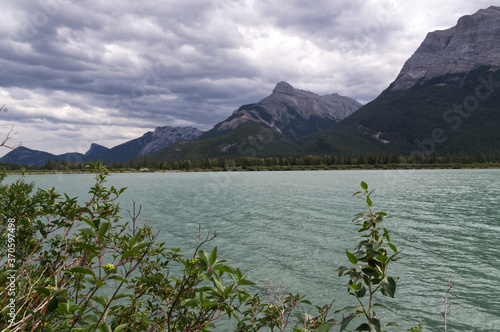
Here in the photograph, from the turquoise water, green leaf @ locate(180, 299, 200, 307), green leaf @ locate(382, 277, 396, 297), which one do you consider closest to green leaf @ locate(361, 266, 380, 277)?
green leaf @ locate(382, 277, 396, 297)

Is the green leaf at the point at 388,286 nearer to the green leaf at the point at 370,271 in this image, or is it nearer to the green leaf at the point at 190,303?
the green leaf at the point at 370,271

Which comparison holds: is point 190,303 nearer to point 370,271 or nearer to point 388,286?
point 370,271

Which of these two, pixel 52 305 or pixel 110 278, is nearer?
pixel 52 305

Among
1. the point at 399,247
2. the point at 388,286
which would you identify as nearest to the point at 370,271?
the point at 388,286

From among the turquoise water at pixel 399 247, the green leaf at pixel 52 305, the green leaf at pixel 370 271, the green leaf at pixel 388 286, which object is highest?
the green leaf at pixel 52 305

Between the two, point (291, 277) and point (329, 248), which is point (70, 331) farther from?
point (329, 248)

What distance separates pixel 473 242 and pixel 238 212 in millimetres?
26655

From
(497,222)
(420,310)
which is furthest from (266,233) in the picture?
(497,222)

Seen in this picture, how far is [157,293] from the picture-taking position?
4.57 m

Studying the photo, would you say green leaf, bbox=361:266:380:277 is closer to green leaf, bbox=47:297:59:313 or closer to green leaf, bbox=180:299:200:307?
green leaf, bbox=180:299:200:307

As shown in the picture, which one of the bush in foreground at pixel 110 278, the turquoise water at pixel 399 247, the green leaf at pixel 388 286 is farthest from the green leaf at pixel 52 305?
the turquoise water at pixel 399 247

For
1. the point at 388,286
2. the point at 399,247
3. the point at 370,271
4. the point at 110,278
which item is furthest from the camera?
the point at 399,247

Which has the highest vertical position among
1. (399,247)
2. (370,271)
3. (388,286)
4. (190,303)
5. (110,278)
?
(110,278)

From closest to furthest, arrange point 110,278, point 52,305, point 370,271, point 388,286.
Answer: point 52,305 < point 110,278 < point 388,286 < point 370,271
